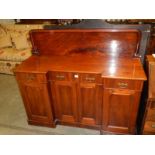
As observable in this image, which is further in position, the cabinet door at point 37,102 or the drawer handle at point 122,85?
the cabinet door at point 37,102

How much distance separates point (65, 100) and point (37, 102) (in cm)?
32

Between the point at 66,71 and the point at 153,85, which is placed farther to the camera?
the point at 66,71

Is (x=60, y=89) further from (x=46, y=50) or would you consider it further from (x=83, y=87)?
(x=46, y=50)

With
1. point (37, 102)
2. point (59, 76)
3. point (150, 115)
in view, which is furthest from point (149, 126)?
point (37, 102)

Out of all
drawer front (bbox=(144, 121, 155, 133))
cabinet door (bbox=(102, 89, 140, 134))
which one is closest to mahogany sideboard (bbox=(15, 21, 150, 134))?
cabinet door (bbox=(102, 89, 140, 134))

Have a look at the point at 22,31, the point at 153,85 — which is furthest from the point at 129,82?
the point at 22,31

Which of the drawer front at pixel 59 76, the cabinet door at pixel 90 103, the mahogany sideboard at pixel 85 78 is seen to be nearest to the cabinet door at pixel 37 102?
the mahogany sideboard at pixel 85 78

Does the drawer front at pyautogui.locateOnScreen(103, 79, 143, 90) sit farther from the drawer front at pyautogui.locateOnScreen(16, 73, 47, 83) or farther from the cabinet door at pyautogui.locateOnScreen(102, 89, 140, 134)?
the drawer front at pyautogui.locateOnScreen(16, 73, 47, 83)

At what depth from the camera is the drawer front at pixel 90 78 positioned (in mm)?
1515

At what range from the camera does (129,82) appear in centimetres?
141

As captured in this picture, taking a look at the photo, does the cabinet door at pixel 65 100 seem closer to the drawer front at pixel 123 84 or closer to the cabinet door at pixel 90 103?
the cabinet door at pixel 90 103

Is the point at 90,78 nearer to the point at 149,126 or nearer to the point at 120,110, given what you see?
the point at 120,110
